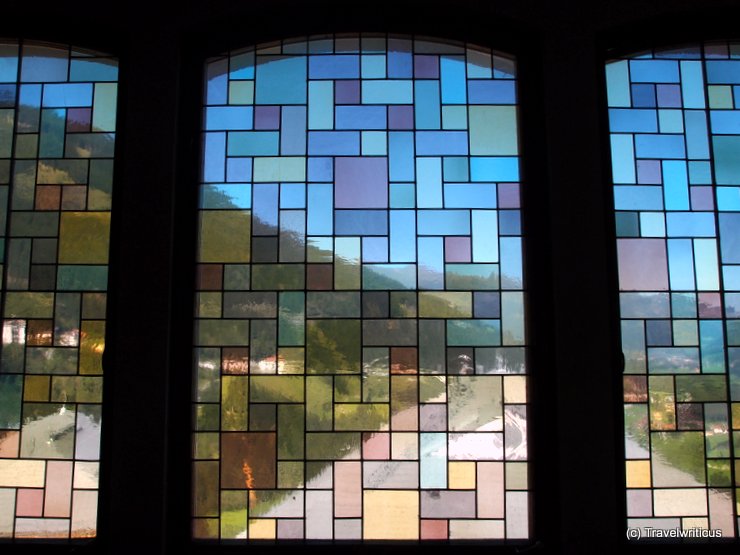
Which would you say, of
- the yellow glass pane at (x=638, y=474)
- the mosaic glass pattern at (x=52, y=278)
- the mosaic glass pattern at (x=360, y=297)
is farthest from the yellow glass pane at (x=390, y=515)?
the mosaic glass pattern at (x=52, y=278)

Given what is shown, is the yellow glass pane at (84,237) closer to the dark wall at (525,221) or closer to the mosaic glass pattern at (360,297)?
the dark wall at (525,221)

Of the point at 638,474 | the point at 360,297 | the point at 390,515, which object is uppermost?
the point at 360,297

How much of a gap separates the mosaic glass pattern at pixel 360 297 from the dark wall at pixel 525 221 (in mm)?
80

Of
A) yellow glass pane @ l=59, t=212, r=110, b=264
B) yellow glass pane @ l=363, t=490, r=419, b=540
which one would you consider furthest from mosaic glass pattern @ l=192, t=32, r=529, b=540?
yellow glass pane @ l=59, t=212, r=110, b=264

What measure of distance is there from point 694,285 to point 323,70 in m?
1.86

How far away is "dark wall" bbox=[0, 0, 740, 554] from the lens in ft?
7.82

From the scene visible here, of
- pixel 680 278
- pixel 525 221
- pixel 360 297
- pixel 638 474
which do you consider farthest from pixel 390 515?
pixel 680 278

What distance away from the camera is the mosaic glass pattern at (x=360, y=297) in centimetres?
246

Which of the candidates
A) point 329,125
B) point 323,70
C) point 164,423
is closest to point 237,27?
point 323,70

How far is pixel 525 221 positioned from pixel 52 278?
2.05m

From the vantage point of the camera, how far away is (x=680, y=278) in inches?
100

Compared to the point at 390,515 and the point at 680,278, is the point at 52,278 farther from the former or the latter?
the point at 680,278

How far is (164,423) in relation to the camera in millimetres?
2410

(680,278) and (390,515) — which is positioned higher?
(680,278)
